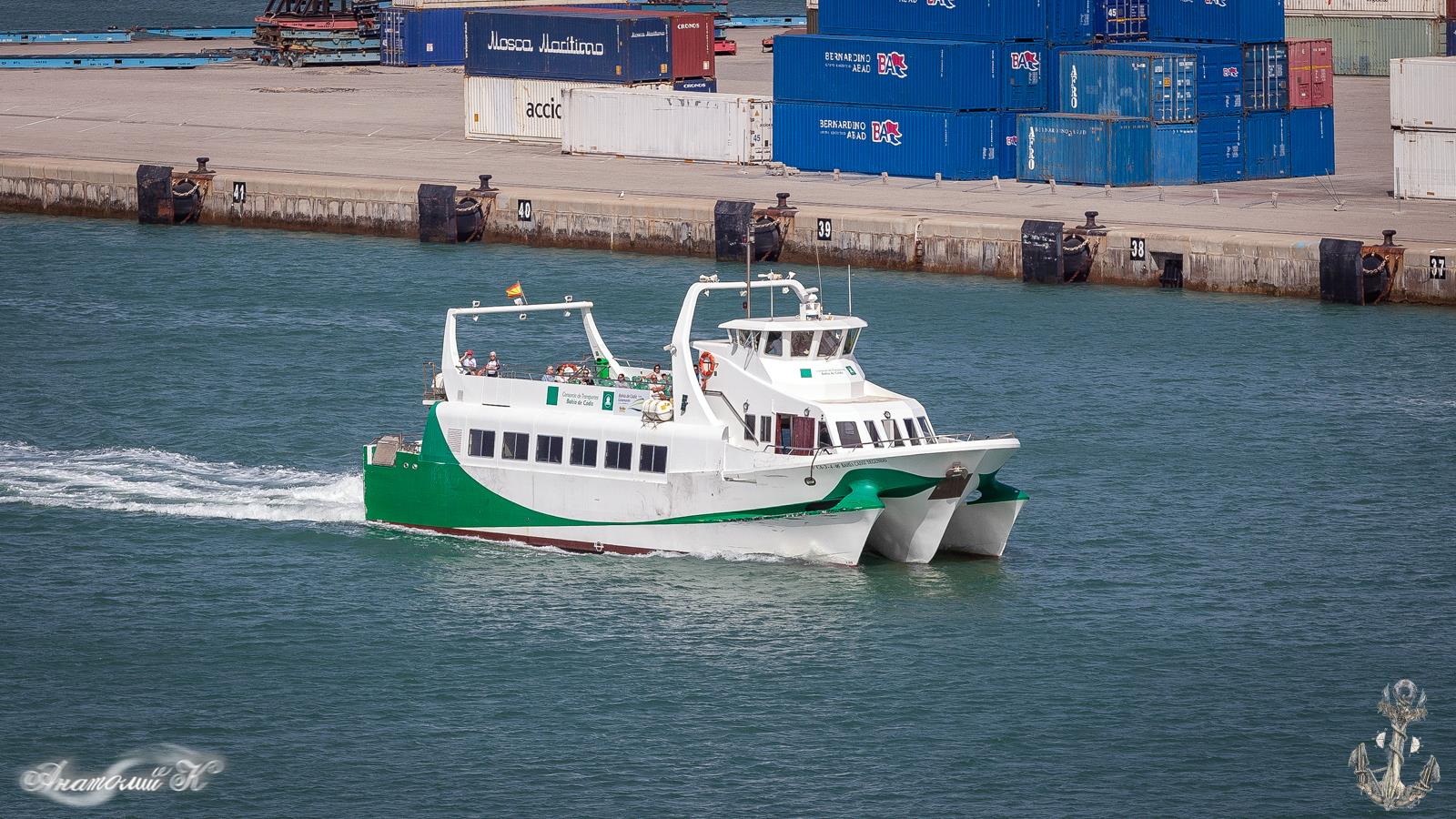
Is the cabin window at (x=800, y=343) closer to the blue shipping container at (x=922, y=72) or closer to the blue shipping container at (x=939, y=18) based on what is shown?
the blue shipping container at (x=922, y=72)

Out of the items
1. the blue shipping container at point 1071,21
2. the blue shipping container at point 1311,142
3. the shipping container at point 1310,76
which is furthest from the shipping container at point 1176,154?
the shipping container at point 1310,76

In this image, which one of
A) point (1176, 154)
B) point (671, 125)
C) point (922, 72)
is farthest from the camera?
point (671, 125)

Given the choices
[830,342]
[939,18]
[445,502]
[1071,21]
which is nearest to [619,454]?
[445,502]

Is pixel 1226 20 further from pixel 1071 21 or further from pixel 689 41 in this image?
pixel 689 41

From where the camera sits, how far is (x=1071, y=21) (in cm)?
8394

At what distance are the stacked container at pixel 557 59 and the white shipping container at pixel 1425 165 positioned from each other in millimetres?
32814

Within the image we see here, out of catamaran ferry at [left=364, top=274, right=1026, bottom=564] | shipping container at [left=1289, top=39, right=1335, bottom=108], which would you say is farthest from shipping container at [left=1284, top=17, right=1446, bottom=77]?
catamaran ferry at [left=364, top=274, right=1026, bottom=564]

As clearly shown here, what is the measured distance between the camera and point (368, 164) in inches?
3578

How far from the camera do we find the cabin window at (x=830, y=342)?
136 ft

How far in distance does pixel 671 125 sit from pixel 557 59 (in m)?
8.21

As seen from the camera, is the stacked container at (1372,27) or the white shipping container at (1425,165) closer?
the white shipping container at (1425,165)

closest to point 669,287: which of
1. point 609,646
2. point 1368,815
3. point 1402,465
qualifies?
point 1402,465

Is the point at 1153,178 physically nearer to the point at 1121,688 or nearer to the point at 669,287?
the point at 669,287

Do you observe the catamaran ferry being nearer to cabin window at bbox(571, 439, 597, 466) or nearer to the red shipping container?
cabin window at bbox(571, 439, 597, 466)
